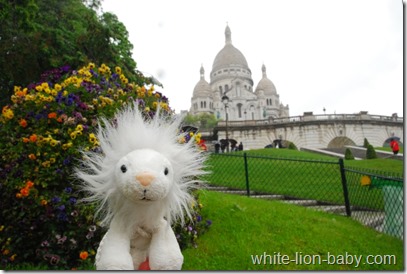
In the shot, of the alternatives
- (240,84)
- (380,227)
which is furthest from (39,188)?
(240,84)

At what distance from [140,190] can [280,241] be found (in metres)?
3.07

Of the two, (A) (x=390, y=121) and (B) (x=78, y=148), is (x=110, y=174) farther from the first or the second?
(A) (x=390, y=121)

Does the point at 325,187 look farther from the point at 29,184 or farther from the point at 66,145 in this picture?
the point at 29,184

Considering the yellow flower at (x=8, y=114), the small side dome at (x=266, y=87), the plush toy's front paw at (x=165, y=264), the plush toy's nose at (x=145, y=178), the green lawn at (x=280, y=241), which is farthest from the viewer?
the small side dome at (x=266, y=87)

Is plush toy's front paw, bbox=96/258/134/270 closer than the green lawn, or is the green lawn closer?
plush toy's front paw, bbox=96/258/134/270

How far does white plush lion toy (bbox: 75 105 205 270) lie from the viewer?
2074mm

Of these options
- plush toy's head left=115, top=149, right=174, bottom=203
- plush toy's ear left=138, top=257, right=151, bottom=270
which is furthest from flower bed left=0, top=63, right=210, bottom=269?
plush toy's head left=115, top=149, right=174, bottom=203

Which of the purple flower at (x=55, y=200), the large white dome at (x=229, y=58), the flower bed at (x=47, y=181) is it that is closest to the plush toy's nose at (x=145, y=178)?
the flower bed at (x=47, y=181)

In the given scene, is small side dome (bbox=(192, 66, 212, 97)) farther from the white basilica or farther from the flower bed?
the flower bed

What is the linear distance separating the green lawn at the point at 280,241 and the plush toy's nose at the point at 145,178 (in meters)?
2.15

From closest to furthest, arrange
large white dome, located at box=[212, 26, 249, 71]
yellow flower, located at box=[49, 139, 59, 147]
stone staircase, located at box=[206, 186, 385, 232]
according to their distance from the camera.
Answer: yellow flower, located at box=[49, 139, 59, 147], stone staircase, located at box=[206, 186, 385, 232], large white dome, located at box=[212, 26, 249, 71]

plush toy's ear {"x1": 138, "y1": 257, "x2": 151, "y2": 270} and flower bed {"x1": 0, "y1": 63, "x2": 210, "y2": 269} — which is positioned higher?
flower bed {"x1": 0, "y1": 63, "x2": 210, "y2": 269}

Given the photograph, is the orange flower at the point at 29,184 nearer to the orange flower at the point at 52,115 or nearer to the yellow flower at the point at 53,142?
the yellow flower at the point at 53,142

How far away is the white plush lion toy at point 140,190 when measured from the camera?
2.07 meters
